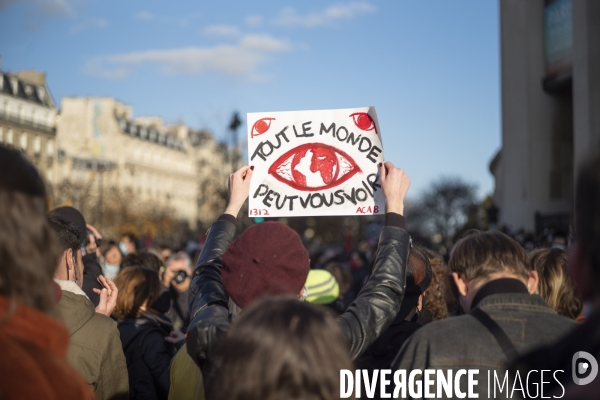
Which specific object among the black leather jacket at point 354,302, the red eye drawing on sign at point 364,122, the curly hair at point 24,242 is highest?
the red eye drawing on sign at point 364,122

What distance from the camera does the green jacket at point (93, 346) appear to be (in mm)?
3549

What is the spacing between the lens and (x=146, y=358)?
15.5 ft

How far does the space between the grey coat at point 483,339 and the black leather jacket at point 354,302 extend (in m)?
0.22

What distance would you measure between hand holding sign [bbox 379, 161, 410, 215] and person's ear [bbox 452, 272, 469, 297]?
0.42m

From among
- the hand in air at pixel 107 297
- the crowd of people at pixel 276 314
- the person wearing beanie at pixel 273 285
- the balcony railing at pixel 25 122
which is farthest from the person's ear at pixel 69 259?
the balcony railing at pixel 25 122

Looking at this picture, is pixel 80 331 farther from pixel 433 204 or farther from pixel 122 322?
pixel 433 204

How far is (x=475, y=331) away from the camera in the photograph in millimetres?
2584

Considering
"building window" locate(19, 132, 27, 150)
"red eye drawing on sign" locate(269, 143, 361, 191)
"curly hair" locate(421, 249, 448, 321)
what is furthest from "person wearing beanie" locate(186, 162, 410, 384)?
"building window" locate(19, 132, 27, 150)

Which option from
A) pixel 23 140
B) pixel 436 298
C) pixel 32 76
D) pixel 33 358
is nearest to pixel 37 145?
pixel 23 140

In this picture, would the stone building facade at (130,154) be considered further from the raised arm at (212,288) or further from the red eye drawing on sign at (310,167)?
the raised arm at (212,288)

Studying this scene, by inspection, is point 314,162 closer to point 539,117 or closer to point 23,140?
point 539,117

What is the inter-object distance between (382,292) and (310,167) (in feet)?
4.60

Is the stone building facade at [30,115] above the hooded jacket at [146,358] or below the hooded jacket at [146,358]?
above

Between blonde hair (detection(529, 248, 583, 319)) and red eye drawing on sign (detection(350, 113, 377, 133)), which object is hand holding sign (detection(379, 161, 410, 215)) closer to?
red eye drawing on sign (detection(350, 113, 377, 133))
